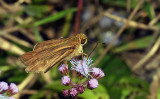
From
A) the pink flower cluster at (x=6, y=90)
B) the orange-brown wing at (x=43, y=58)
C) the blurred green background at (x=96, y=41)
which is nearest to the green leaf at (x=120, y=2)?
the blurred green background at (x=96, y=41)

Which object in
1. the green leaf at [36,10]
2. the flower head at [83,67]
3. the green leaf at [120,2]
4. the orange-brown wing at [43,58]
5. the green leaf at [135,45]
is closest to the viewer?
the orange-brown wing at [43,58]

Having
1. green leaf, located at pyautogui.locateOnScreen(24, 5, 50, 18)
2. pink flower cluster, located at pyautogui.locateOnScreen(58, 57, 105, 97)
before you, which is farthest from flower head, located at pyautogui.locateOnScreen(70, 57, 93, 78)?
green leaf, located at pyautogui.locateOnScreen(24, 5, 50, 18)

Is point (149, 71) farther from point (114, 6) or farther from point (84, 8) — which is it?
point (84, 8)

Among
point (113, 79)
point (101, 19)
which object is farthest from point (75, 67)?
point (101, 19)

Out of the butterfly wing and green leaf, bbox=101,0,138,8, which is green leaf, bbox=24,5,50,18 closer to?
green leaf, bbox=101,0,138,8

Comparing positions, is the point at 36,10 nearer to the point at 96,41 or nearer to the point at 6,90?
the point at 96,41

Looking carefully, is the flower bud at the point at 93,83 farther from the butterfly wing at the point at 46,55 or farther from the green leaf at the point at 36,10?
the green leaf at the point at 36,10

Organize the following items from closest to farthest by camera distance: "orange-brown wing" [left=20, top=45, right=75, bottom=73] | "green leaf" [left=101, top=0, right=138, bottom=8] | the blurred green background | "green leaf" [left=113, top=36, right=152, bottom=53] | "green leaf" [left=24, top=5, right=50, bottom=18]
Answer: "orange-brown wing" [left=20, top=45, right=75, bottom=73] < the blurred green background < "green leaf" [left=24, top=5, right=50, bottom=18] < "green leaf" [left=101, top=0, right=138, bottom=8] < "green leaf" [left=113, top=36, right=152, bottom=53]

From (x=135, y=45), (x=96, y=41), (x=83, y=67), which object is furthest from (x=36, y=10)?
(x=83, y=67)
